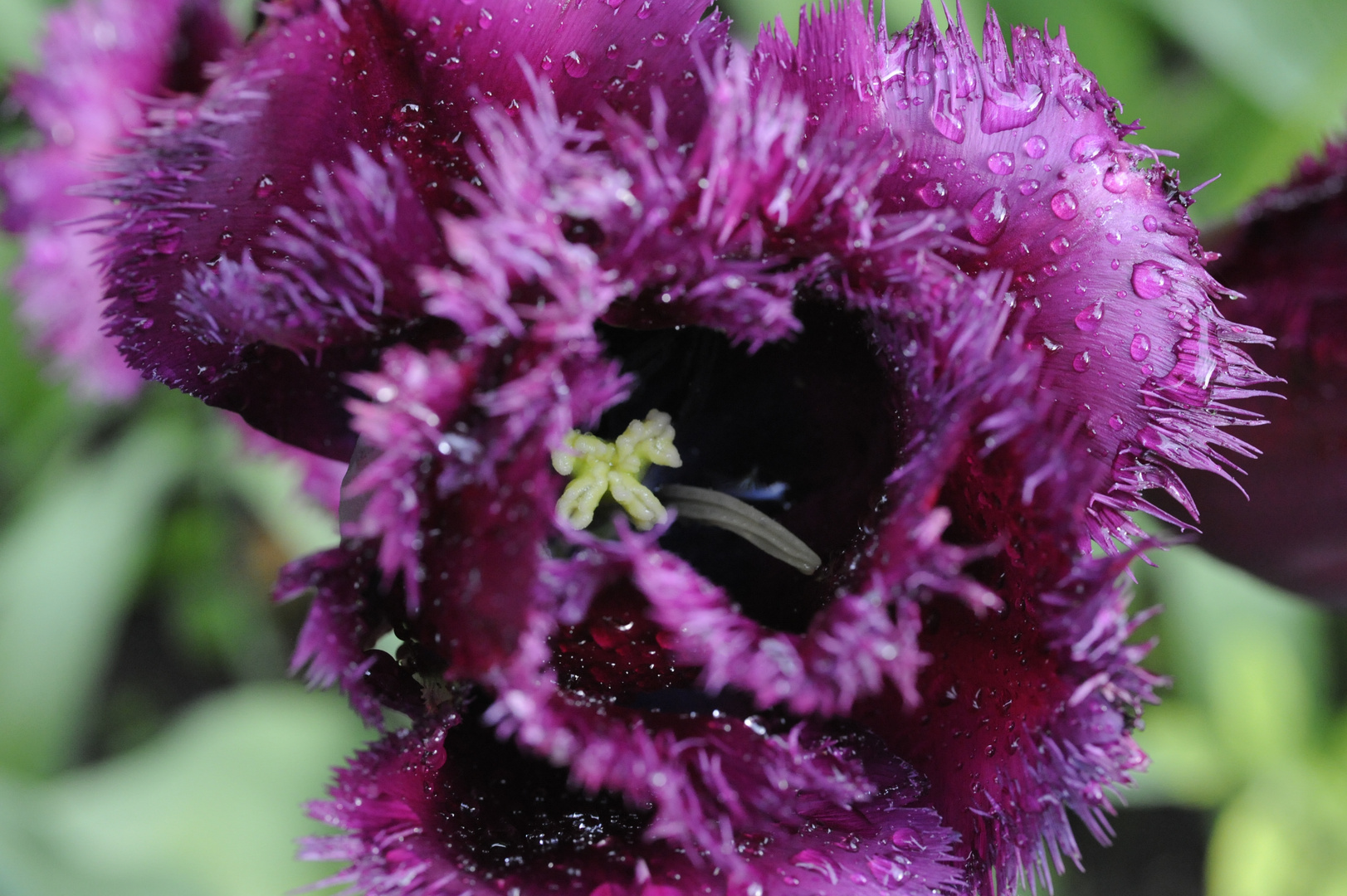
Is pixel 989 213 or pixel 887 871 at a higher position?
pixel 989 213

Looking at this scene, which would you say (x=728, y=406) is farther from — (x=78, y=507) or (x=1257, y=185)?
(x=78, y=507)

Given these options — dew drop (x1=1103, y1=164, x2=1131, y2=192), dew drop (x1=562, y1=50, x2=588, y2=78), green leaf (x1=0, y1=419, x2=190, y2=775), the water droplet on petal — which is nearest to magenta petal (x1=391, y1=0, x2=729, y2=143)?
dew drop (x1=562, y1=50, x2=588, y2=78)

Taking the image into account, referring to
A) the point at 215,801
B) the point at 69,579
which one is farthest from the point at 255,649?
the point at 215,801

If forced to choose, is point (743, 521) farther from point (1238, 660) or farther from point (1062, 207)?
point (1238, 660)

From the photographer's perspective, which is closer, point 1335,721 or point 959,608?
point 959,608

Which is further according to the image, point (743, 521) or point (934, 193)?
point (743, 521)

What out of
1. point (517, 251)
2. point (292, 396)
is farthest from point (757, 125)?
point (292, 396)
